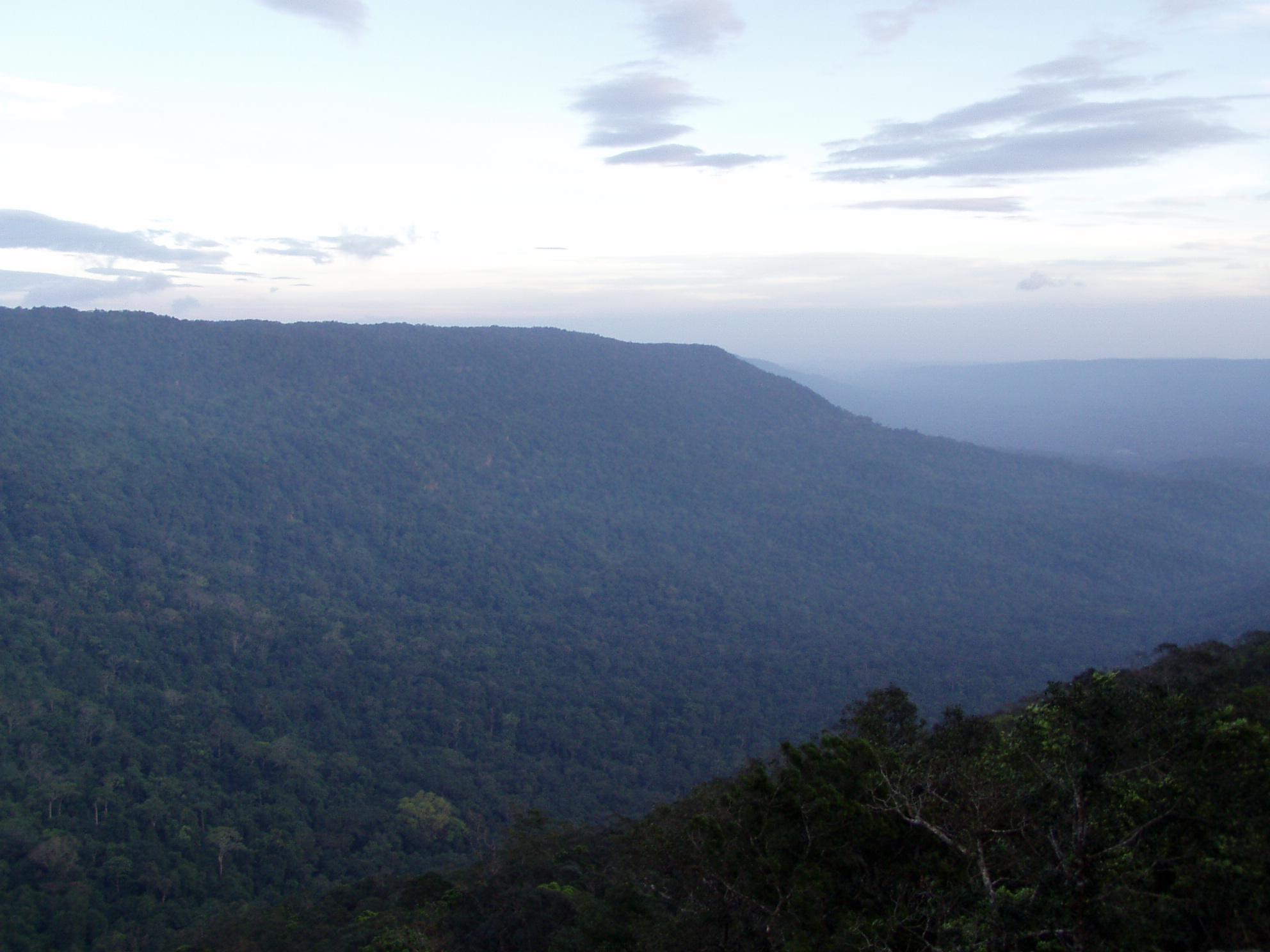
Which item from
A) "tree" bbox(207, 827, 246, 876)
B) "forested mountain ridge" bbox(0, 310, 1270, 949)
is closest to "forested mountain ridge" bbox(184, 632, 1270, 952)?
"forested mountain ridge" bbox(0, 310, 1270, 949)

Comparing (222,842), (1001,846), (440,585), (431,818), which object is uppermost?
(1001,846)

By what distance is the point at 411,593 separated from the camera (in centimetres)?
8669

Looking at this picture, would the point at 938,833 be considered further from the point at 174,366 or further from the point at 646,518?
the point at 174,366

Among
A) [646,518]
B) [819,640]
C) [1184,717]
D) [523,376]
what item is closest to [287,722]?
[819,640]

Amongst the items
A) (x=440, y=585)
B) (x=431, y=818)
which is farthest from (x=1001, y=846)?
(x=440, y=585)

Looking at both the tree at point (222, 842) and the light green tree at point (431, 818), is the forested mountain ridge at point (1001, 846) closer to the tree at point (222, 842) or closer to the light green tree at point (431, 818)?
the light green tree at point (431, 818)

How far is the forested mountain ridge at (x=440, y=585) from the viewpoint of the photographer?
44.7m

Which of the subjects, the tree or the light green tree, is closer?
the tree

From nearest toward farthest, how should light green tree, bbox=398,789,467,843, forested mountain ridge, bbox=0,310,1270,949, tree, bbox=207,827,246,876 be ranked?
tree, bbox=207,827,246,876, light green tree, bbox=398,789,467,843, forested mountain ridge, bbox=0,310,1270,949

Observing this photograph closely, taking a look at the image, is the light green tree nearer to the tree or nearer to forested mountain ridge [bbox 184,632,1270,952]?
the tree

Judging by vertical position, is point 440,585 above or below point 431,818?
above

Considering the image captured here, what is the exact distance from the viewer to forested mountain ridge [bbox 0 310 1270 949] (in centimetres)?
4466

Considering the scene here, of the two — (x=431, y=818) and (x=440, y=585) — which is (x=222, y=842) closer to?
(x=431, y=818)

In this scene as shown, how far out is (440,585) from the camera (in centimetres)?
8800
